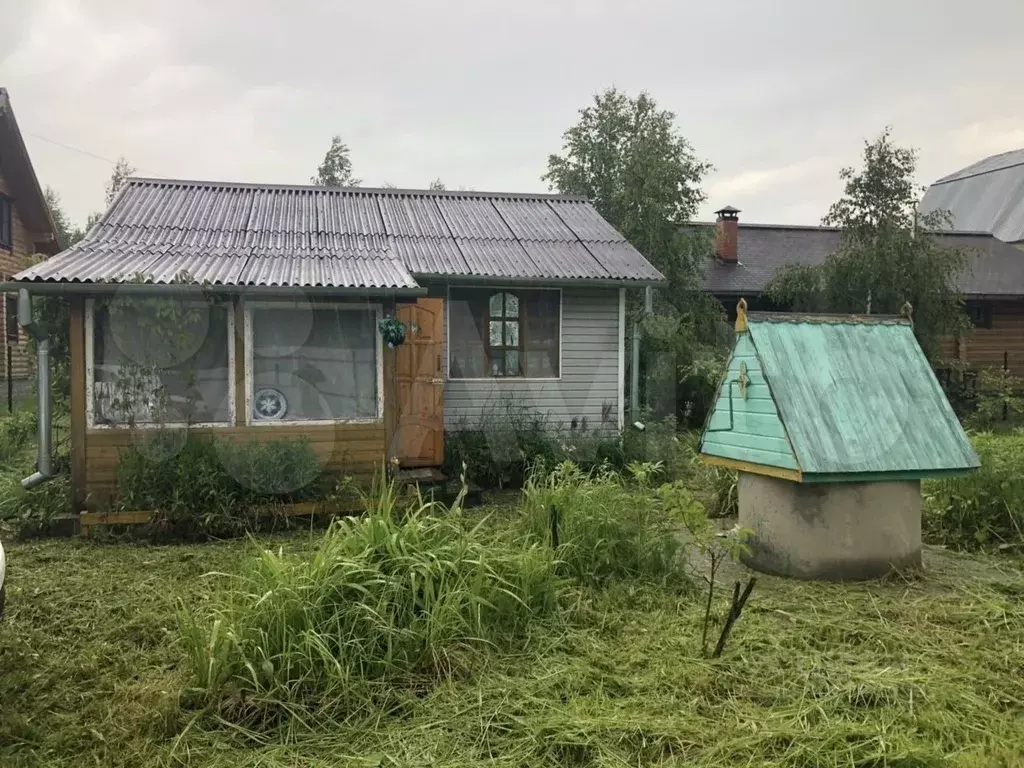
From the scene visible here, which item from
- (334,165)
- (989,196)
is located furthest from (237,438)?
(989,196)

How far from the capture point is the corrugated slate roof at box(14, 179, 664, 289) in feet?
26.0

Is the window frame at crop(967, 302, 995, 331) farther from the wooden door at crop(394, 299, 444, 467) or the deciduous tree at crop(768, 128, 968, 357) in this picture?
the wooden door at crop(394, 299, 444, 467)

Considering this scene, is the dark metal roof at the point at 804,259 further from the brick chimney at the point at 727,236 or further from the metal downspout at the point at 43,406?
the metal downspout at the point at 43,406

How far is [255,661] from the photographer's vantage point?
360 centimetres

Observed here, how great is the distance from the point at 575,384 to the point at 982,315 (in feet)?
46.2

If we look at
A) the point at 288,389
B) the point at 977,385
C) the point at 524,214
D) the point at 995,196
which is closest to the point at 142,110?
the point at 524,214

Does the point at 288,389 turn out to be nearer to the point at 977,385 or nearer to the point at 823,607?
the point at 823,607

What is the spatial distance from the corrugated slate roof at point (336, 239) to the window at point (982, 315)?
11970 millimetres

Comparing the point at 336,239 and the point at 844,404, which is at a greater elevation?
the point at 336,239

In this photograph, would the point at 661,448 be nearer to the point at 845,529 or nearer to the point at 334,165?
the point at 845,529

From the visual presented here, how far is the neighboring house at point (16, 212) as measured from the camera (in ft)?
55.0

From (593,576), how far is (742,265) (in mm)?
17009

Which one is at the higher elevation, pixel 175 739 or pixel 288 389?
pixel 288 389

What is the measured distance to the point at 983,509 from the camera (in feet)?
21.0
